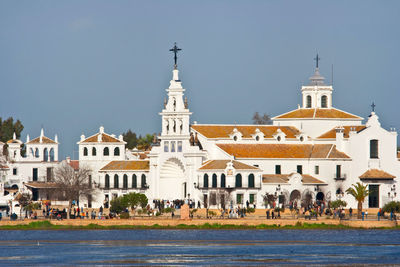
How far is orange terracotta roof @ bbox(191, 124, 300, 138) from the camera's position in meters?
122

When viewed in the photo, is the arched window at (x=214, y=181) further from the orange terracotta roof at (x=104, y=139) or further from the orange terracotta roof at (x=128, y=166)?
the orange terracotta roof at (x=104, y=139)

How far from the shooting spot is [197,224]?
97.7m

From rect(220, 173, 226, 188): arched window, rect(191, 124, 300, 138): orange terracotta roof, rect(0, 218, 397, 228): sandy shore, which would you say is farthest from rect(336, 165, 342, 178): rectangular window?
rect(0, 218, 397, 228): sandy shore

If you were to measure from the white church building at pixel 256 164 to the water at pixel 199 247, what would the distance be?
19386 millimetres

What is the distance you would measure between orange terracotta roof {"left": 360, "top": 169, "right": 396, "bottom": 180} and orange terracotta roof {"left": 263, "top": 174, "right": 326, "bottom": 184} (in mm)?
3723

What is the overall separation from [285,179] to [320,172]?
3.75m

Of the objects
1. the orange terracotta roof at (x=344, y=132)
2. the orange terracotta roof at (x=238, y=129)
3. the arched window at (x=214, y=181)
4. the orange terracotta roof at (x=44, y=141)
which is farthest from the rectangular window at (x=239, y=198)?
the orange terracotta roof at (x=44, y=141)

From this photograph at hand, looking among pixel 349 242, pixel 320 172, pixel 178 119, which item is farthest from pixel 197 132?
pixel 349 242

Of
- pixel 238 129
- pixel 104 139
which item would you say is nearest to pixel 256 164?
pixel 238 129

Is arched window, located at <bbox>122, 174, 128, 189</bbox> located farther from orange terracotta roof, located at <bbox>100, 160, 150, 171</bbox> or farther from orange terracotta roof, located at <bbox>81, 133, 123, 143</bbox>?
orange terracotta roof, located at <bbox>81, 133, 123, 143</bbox>

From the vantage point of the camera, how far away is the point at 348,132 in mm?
121500

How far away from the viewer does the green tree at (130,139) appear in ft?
561

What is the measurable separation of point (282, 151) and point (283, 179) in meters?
3.96

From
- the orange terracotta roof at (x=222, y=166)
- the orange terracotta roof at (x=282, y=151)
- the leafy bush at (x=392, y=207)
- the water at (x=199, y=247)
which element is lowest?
the water at (x=199, y=247)
